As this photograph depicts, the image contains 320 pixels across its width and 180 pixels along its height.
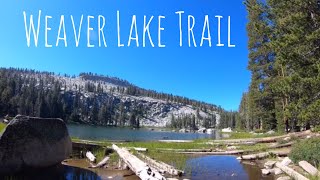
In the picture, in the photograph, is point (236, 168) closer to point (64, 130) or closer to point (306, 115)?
point (306, 115)

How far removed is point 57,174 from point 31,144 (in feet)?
5.94

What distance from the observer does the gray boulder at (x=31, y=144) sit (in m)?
14.3

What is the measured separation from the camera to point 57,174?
1583 cm

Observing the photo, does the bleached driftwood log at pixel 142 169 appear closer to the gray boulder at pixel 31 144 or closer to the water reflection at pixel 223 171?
the water reflection at pixel 223 171

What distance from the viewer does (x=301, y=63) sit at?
2455 centimetres

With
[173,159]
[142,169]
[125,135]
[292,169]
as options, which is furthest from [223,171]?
[125,135]

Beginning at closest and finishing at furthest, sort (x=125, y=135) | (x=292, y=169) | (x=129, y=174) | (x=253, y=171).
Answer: (x=292, y=169), (x=129, y=174), (x=253, y=171), (x=125, y=135)

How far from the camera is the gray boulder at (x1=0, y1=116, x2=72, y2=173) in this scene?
14336 mm

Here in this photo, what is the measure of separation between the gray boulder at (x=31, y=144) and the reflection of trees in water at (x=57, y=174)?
26 cm

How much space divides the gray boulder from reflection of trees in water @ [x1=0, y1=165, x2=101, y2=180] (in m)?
0.26

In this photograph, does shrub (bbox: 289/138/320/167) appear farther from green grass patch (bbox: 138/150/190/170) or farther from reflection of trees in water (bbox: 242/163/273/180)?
green grass patch (bbox: 138/150/190/170)

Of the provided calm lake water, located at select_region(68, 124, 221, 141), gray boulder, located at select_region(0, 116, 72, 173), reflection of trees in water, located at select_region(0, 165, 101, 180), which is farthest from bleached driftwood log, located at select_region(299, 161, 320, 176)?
calm lake water, located at select_region(68, 124, 221, 141)

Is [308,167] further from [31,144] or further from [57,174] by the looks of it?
[31,144]

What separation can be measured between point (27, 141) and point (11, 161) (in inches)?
42.4
